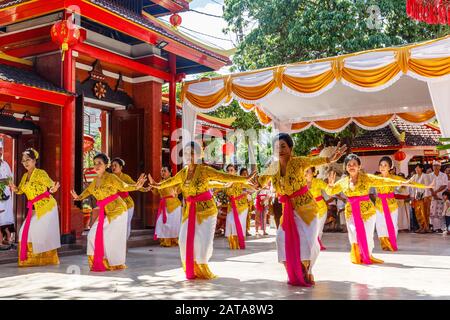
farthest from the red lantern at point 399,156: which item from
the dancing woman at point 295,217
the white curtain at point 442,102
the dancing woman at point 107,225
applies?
the dancing woman at point 295,217

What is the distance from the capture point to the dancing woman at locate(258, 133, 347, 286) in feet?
17.1

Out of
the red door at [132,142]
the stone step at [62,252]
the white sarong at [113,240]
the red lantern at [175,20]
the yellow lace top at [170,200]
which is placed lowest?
the stone step at [62,252]

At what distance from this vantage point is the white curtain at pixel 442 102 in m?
8.00

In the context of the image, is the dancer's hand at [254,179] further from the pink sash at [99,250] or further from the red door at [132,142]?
the red door at [132,142]

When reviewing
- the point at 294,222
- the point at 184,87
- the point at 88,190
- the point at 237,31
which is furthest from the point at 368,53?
the point at 237,31

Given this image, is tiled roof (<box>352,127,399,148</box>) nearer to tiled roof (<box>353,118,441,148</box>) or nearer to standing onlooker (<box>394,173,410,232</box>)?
tiled roof (<box>353,118,441,148</box>)

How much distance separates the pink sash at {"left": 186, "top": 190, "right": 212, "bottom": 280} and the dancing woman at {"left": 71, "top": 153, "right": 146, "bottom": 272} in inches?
40.8

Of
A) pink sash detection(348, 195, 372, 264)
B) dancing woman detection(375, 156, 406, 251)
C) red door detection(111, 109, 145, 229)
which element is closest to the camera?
pink sash detection(348, 195, 372, 264)

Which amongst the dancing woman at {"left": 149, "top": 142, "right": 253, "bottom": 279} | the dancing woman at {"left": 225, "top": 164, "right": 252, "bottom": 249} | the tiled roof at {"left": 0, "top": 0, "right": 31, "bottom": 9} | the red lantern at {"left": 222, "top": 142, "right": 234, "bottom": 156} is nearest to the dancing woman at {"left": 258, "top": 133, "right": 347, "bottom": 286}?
the dancing woman at {"left": 149, "top": 142, "right": 253, "bottom": 279}

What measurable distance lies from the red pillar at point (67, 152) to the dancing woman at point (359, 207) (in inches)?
182

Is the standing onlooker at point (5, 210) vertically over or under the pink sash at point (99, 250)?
over

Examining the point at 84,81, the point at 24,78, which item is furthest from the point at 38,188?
the point at 84,81

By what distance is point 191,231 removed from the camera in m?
5.86

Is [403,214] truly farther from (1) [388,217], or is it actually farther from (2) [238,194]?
(2) [238,194]
